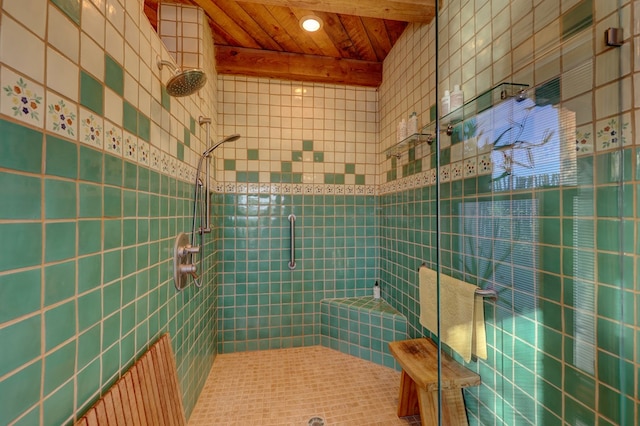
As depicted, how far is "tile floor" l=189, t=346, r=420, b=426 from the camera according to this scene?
1.51 metres

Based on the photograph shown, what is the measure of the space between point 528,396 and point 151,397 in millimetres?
1502

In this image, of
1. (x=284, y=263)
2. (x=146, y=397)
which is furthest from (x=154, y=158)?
(x=284, y=263)

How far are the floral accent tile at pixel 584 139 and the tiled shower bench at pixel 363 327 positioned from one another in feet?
5.06

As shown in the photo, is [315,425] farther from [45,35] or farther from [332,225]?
[45,35]

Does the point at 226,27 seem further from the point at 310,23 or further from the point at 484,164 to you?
the point at 484,164

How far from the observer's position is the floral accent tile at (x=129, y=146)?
93 cm

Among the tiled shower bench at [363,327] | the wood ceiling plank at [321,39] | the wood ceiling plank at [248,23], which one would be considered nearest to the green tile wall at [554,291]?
the tiled shower bench at [363,327]

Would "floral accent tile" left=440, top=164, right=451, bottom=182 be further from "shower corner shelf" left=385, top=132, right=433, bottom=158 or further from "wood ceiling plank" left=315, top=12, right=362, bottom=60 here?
"wood ceiling plank" left=315, top=12, right=362, bottom=60

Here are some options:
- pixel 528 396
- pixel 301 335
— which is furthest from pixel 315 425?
pixel 528 396

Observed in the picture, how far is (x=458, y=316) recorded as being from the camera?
1.33 meters

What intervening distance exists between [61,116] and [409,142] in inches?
71.3

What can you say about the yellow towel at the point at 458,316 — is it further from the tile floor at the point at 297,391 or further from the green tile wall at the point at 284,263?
the green tile wall at the point at 284,263

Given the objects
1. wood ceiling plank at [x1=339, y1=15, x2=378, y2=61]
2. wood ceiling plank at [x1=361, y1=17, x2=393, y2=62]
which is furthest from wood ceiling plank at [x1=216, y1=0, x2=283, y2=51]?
wood ceiling plank at [x1=361, y1=17, x2=393, y2=62]

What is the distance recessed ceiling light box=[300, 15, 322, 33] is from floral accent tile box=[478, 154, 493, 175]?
154 cm
